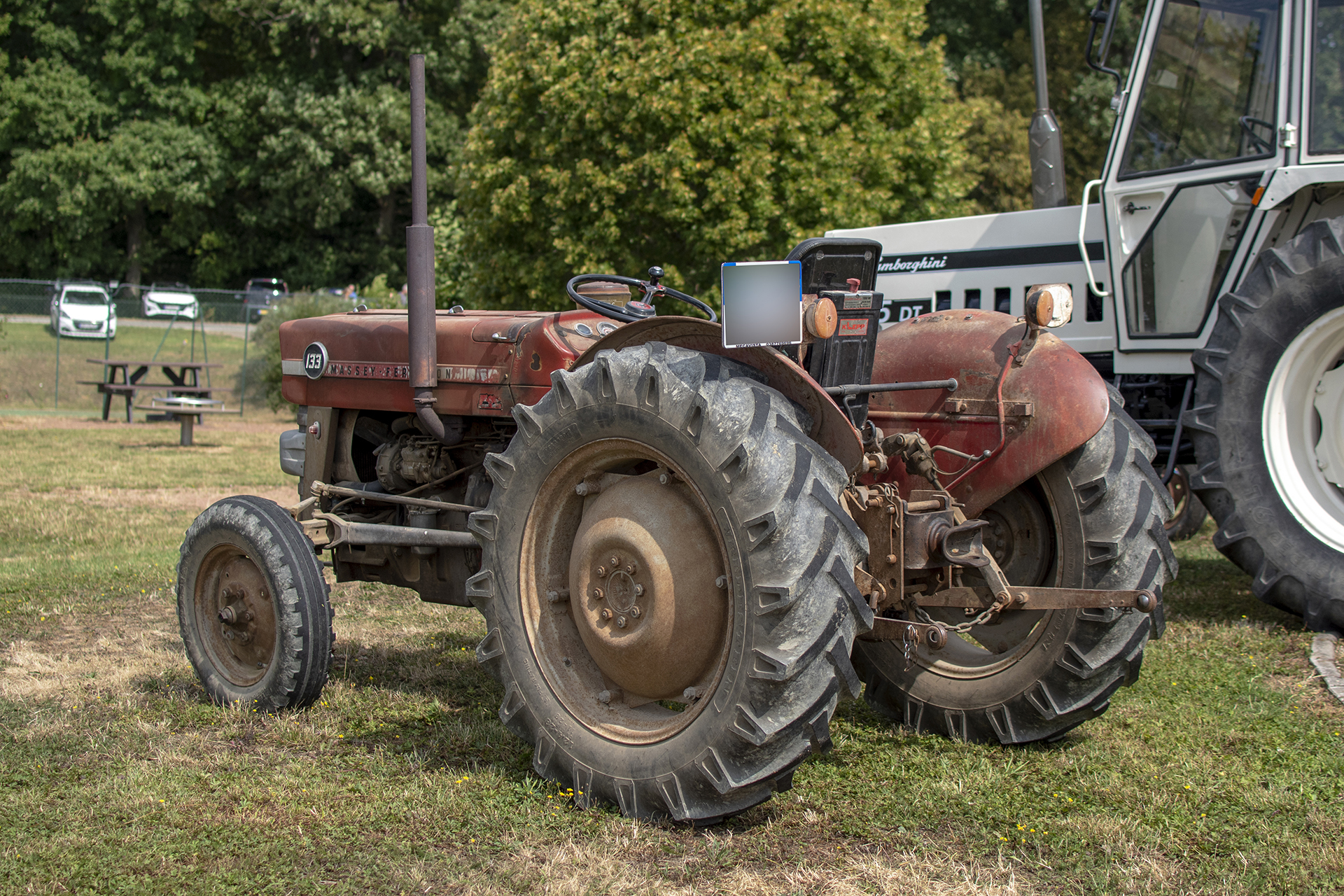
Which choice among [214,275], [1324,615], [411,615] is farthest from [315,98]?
[1324,615]

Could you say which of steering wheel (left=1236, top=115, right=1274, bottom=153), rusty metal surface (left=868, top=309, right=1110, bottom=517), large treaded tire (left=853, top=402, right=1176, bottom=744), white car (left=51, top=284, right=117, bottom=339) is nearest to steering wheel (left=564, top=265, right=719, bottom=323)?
rusty metal surface (left=868, top=309, right=1110, bottom=517)

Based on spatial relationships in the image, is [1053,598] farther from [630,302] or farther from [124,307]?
[124,307]

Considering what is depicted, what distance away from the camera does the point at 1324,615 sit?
5723mm

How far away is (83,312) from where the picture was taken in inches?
1075

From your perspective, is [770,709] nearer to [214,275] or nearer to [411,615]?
[411,615]

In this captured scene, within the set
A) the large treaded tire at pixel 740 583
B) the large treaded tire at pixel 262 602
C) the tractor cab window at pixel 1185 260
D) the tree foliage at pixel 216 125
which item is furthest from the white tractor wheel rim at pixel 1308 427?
the tree foliage at pixel 216 125

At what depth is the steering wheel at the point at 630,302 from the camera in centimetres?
450

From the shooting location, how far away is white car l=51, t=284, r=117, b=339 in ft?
82.9

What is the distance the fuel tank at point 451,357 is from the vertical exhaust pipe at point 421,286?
16 centimetres

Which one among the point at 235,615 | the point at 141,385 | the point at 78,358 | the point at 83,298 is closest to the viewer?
the point at 235,615

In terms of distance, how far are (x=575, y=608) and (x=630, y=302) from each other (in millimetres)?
1690

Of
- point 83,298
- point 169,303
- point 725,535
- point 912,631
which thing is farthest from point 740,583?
point 83,298

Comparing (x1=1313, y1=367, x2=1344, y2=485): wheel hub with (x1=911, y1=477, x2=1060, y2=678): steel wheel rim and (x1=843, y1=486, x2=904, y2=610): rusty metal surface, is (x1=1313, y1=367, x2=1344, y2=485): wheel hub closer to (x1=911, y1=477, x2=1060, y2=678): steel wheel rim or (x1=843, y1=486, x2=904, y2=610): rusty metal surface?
(x1=911, y1=477, x2=1060, y2=678): steel wheel rim

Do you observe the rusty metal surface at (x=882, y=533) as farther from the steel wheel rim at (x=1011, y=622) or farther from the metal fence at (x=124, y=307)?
the metal fence at (x=124, y=307)
